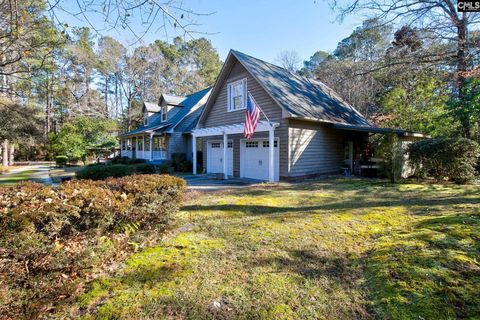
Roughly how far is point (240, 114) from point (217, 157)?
10.6 feet

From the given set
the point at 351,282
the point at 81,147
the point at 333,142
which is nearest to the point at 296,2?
the point at 351,282

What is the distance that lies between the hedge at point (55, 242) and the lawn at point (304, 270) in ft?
0.93

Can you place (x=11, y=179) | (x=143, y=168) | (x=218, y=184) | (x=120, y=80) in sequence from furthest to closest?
(x=120, y=80), (x=11, y=179), (x=143, y=168), (x=218, y=184)

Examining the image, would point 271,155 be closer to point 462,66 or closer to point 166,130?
point 462,66

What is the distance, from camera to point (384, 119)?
19328 millimetres

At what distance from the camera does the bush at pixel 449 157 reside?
9914 millimetres

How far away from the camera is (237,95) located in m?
14.1

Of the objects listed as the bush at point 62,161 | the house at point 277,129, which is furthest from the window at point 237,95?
the bush at point 62,161

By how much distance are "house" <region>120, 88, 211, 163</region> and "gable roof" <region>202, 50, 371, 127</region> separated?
20.1ft

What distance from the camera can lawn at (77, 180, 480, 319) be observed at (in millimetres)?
2523

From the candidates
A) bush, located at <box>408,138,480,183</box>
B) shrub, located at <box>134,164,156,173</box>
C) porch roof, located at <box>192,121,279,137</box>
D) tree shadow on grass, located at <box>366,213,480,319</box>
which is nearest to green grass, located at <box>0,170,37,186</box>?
shrub, located at <box>134,164,156,173</box>

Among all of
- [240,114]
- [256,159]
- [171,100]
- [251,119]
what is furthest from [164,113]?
[251,119]

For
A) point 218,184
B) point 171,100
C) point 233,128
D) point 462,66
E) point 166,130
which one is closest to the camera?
point 218,184

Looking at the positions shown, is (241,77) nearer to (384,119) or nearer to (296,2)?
(296,2)
